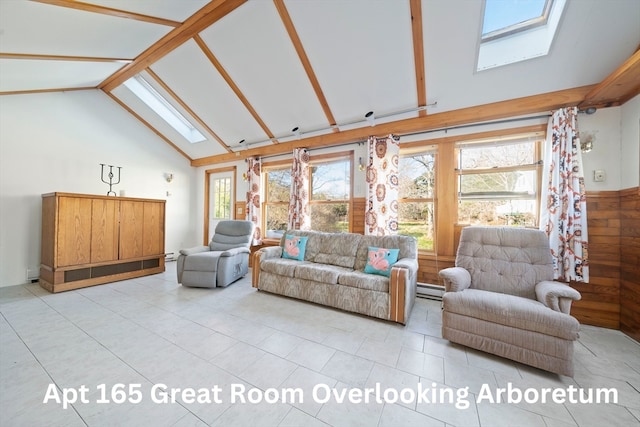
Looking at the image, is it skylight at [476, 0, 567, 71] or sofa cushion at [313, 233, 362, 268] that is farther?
sofa cushion at [313, 233, 362, 268]

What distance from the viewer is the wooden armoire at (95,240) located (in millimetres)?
3266

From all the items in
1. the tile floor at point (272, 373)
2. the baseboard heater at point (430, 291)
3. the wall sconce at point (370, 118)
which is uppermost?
the wall sconce at point (370, 118)

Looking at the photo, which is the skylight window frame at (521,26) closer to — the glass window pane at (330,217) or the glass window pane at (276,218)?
the glass window pane at (330,217)

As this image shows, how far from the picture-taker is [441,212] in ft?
10.9

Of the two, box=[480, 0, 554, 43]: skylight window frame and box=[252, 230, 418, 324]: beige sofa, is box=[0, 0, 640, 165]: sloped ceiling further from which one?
Result: box=[252, 230, 418, 324]: beige sofa

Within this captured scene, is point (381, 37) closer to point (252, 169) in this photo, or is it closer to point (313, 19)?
point (313, 19)

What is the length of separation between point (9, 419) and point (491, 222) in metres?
4.49

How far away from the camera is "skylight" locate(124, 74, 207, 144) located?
170 inches

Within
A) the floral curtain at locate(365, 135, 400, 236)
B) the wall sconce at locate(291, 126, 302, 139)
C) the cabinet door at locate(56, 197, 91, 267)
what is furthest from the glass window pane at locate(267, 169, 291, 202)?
the cabinet door at locate(56, 197, 91, 267)

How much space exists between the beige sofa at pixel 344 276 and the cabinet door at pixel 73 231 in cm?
256

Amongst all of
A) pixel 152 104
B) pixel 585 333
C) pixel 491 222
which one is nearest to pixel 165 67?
pixel 152 104

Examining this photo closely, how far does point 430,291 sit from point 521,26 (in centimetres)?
319

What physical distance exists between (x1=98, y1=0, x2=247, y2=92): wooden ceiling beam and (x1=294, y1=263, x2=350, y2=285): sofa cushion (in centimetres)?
312

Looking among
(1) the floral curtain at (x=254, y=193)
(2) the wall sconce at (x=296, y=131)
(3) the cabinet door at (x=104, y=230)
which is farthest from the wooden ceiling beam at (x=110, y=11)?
(3) the cabinet door at (x=104, y=230)
